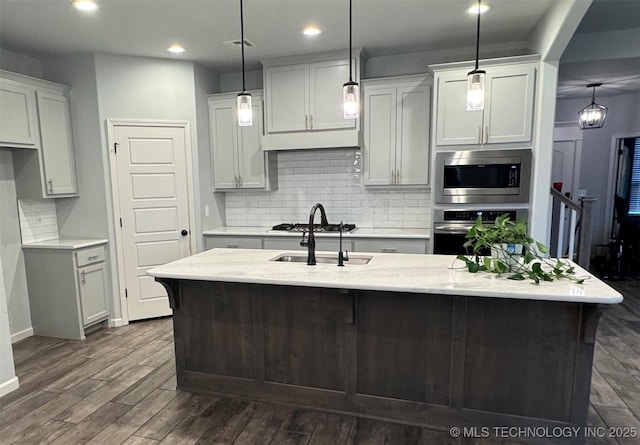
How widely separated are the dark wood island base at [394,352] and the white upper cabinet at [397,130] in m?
1.99

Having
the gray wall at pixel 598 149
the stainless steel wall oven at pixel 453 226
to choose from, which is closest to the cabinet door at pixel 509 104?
the stainless steel wall oven at pixel 453 226

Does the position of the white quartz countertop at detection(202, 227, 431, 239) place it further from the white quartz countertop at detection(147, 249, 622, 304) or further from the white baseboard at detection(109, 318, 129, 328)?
the white baseboard at detection(109, 318, 129, 328)

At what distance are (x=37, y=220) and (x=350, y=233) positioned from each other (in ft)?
10.2

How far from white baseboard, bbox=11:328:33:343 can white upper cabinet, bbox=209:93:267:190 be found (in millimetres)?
2422

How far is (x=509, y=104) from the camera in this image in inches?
133

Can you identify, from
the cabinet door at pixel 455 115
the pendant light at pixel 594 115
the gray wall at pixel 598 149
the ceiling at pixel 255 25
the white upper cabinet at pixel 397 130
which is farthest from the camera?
the gray wall at pixel 598 149

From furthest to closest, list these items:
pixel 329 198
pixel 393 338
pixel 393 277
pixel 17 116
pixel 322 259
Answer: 1. pixel 329 198
2. pixel 17 116
3. pixel 322 259
4. pixel 393 338
5. pixel 393 277

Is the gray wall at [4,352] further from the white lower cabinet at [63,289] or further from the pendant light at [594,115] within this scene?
the pendant light at [594,115]

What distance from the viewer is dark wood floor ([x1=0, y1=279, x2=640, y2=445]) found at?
7.20 feet

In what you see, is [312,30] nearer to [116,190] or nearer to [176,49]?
[176,49]

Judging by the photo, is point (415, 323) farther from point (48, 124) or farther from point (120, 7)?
point (48, 124)

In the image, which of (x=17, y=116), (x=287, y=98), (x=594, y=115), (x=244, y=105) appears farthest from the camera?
(x=594, y=115)

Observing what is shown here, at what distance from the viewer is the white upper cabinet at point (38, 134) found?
10.8 ft

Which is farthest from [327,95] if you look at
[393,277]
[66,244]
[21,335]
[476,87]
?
[21,335]
